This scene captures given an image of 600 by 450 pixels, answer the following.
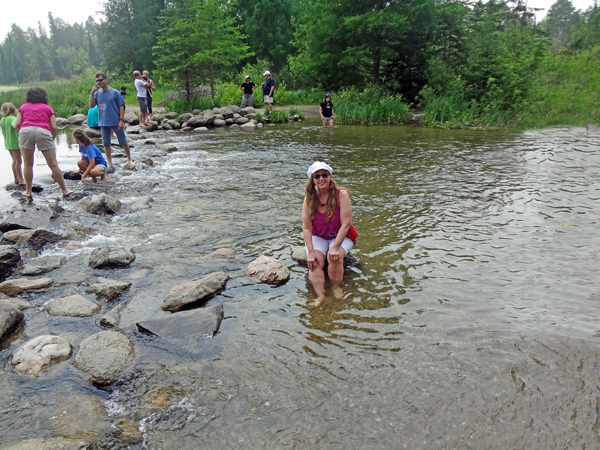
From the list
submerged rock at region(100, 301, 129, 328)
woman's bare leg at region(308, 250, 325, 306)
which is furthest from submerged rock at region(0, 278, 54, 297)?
woman's bare leg at region(308, 250, 325, 306)

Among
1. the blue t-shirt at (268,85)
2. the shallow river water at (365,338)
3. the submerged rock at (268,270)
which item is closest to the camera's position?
the shallow river water at (365,338)

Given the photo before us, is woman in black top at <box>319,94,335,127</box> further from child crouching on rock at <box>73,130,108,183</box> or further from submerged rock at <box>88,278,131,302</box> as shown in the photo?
submerged rock at <box>88,278,131,302</box>

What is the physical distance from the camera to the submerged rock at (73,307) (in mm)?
4289

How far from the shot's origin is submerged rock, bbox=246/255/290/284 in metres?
4.92

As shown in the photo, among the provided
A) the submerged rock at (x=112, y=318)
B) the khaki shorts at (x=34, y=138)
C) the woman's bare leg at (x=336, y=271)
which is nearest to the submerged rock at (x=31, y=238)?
the khaki shorts at (x=34, y=138)

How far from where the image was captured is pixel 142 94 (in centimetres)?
A: 1728

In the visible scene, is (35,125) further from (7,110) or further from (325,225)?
(325,225)

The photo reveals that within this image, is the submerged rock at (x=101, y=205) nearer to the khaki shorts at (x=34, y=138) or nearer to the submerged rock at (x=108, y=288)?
the khaki shorts at (x=34, y=138)

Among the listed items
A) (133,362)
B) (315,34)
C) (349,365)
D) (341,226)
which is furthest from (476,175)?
(315,34)

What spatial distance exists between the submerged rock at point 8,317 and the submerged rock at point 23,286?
0.50m

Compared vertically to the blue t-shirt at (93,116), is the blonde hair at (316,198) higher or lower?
lower

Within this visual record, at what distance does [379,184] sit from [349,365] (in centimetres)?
624

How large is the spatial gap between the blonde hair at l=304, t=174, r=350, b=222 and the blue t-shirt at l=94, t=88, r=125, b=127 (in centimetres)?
694

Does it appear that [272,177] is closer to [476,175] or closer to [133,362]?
[476,175]
